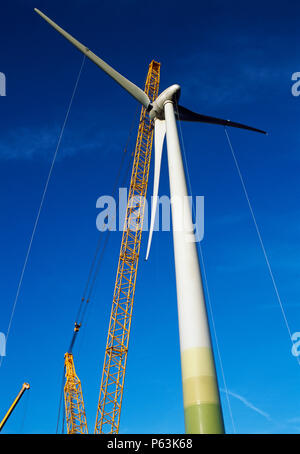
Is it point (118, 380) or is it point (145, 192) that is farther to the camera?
point (145, 192)

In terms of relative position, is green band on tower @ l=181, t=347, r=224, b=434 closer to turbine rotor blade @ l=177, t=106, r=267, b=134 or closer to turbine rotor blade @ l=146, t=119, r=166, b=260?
turbine rotor blade @ l=146, t=119, r=166, b=260

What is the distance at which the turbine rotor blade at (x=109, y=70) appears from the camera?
57.9 ft

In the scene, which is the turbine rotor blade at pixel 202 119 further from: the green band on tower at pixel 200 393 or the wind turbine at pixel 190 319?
the green band on tower at pixel 200 393

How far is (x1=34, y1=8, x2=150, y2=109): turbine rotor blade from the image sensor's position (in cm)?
1764

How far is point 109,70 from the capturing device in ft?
58.7

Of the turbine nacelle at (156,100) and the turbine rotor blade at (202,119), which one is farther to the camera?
the turbine rotor blade at (202,119)

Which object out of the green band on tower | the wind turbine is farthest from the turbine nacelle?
the green band on tower

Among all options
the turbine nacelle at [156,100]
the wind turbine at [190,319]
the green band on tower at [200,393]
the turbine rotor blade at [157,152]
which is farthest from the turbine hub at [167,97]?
the green band on tower at [200,393]

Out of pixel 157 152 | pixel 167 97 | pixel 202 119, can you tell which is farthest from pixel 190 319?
pixel 202 119

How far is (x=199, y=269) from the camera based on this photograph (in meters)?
10.6
